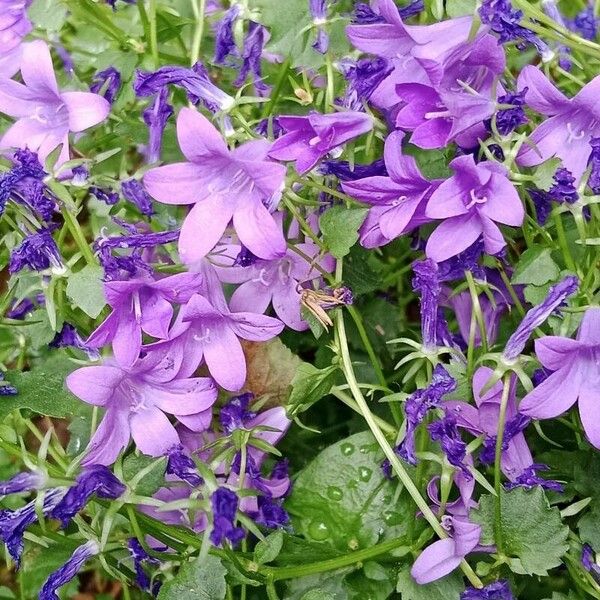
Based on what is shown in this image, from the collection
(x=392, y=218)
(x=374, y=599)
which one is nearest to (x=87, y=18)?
(x=392, y=218)

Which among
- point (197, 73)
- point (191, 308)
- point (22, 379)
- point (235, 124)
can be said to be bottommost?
point (22, 379)

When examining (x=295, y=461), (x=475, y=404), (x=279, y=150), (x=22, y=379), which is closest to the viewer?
(x=279, y=150)

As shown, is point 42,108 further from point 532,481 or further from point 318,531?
point 532,481

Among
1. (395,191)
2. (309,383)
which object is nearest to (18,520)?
(309,383)

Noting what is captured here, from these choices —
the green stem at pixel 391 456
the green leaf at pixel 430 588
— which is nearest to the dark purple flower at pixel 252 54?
the green stem at pixel 391 456

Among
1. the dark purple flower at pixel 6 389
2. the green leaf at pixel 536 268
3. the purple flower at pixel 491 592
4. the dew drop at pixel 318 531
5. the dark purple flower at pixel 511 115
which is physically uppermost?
the dark purple flower at pixel 511 115

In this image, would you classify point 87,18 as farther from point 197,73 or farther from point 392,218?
point 392,218

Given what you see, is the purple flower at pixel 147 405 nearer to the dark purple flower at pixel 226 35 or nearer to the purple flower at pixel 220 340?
the purple flower at pixel 220 340
